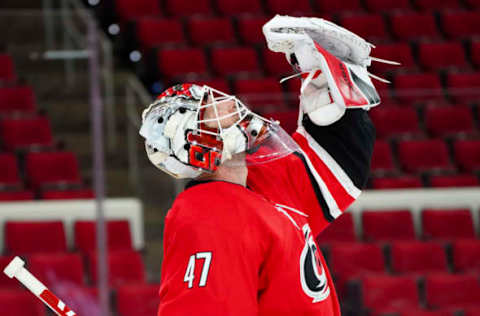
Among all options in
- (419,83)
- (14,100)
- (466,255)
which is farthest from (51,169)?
(419,83)

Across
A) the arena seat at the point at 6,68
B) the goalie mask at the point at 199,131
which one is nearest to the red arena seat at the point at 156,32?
the arena seat at the point at 6,68

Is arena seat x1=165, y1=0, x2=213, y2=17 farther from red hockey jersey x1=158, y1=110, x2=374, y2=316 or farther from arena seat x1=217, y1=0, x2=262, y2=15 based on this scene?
red hockey jersey x1=158, y1=110, x2=374, y2=316

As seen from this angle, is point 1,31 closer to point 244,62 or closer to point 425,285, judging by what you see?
point 244,62

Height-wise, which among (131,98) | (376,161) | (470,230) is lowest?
(470,230)

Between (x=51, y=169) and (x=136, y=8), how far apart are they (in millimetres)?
1820

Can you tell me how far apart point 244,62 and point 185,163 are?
408cm

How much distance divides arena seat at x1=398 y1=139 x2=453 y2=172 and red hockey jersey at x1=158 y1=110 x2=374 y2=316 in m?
3.35

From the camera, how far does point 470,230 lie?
14.3 ft

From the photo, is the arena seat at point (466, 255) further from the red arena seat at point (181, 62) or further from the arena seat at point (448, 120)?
the red arena seat at point (181, 62)

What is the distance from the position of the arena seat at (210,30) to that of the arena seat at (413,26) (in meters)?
1.20

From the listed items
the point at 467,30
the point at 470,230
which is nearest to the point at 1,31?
the point at 470,230

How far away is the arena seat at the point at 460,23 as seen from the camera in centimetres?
594

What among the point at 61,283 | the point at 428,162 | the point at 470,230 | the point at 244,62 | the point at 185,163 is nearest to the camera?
the point at 185,163

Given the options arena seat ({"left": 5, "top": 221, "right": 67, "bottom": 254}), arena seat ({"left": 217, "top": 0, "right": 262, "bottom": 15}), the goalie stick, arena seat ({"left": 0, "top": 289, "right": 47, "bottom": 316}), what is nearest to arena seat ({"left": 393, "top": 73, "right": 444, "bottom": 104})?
arena seat ({"left": 217, "top": 0, "right": 262, "bottom": 15})
